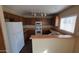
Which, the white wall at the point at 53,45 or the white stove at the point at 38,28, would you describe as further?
the white stove at the point at 38,28

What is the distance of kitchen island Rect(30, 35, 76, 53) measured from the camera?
2127 millimetres

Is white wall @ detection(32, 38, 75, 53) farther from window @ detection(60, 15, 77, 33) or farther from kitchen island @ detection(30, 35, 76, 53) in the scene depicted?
window @ detection(60, 15, 77, 33)

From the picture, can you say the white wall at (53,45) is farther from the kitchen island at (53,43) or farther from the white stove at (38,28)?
the white stove at (38,28)

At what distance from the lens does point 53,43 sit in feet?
7.09

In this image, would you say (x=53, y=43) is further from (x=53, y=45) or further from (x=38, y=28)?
(x=38, y=28)

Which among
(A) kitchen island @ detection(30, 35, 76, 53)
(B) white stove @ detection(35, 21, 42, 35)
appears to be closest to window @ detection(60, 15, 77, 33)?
(A) kitchen island @ detection(30, 35, 76, 53)

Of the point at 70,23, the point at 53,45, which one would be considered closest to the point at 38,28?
the point at 70,23

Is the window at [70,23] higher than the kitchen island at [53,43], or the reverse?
the window at [70,23]

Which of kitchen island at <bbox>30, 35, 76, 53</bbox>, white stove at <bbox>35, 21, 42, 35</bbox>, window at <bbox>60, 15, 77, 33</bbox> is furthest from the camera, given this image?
white stove at <bbox>35, 21, 42, 35</bbox>

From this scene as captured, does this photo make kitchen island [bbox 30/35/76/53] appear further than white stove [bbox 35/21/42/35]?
No

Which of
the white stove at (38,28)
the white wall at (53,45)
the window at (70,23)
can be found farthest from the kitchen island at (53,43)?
the white stove at (38,28)

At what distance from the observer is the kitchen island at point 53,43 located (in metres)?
2.13
